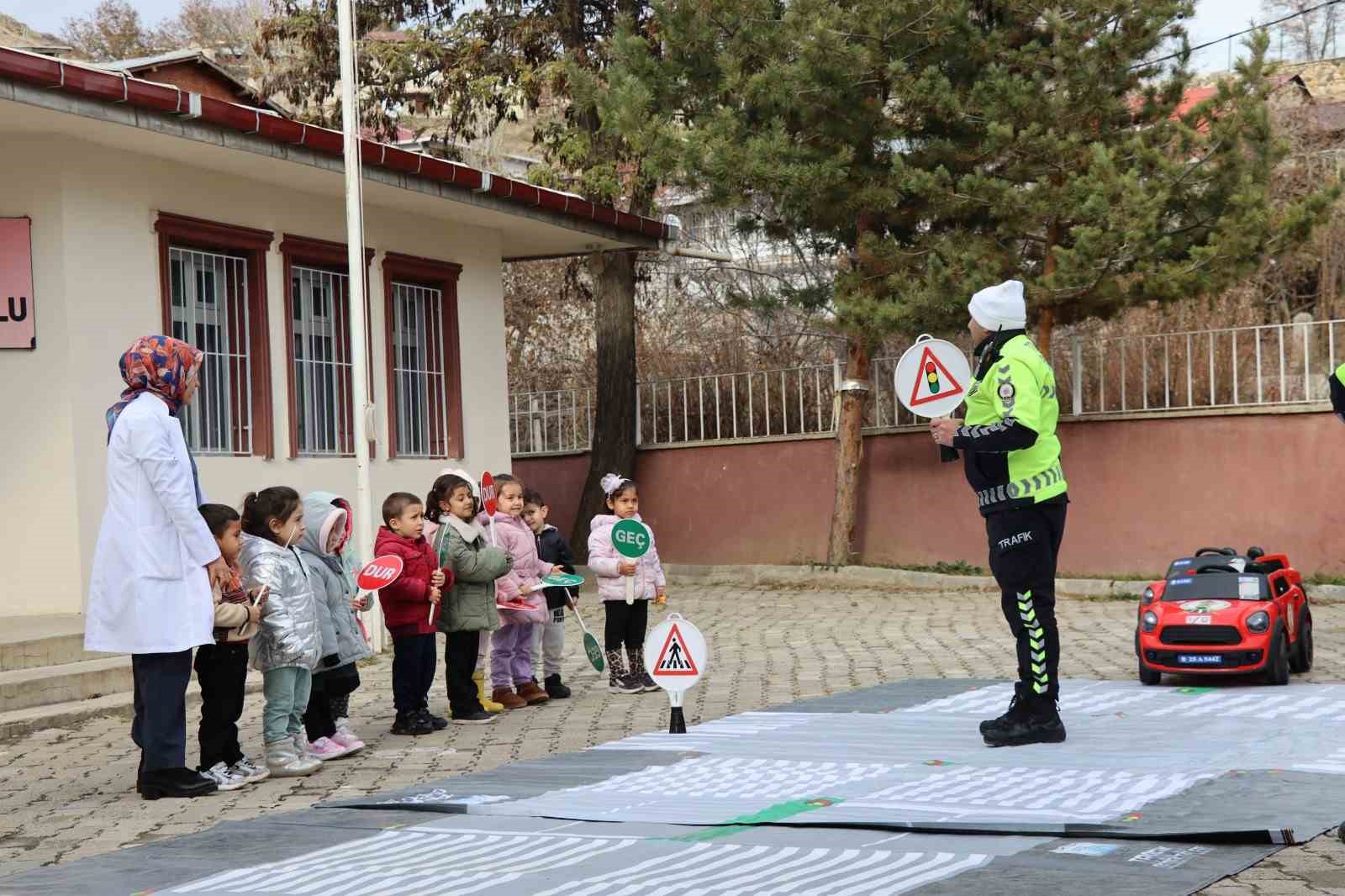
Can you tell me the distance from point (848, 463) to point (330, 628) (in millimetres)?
11825

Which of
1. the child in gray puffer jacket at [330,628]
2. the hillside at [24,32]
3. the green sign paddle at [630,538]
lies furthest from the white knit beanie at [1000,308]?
the hillside at [24,32]

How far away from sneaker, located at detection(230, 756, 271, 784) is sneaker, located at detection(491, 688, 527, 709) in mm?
2346

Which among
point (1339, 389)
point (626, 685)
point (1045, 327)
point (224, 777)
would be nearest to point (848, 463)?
point (1045, 327)

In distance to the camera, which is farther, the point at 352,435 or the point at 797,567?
the point at 797,567

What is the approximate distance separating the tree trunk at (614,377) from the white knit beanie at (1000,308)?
44.1ft

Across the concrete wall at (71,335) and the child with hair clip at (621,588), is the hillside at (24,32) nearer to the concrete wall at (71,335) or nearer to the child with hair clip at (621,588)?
the concrete wall at (71,335)

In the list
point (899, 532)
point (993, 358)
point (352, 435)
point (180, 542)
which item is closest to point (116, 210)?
point (352, 435)

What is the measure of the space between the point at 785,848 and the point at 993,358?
124 inches

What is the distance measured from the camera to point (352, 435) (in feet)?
51.5

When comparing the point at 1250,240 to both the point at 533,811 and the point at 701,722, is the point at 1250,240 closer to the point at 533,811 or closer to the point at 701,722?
the point at 701,722

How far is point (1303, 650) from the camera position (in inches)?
396

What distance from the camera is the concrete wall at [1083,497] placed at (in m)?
16.8

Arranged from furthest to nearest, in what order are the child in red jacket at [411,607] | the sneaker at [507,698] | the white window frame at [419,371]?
1. the white window frame at [419,371]
2. the sneaker at [507,698]
3. the child in red jacket at [411,607]

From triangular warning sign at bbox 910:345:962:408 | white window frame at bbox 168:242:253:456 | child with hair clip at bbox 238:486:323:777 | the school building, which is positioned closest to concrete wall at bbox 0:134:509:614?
the school building
